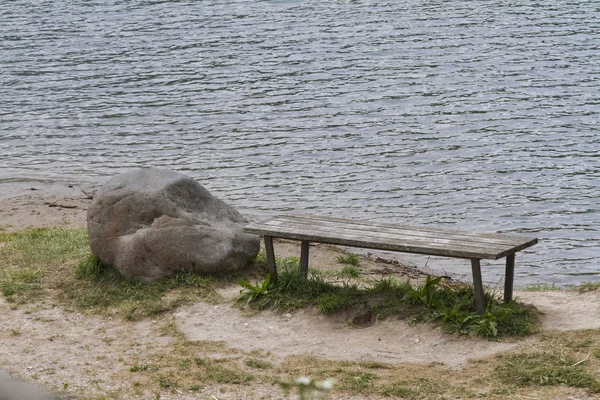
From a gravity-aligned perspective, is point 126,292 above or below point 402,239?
below

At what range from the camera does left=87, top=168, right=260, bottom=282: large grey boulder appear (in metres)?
9.34

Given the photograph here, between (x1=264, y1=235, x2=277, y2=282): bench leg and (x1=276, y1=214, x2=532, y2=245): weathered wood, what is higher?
(x1=276, y1=214, x2=532, y2=245): weathered wood

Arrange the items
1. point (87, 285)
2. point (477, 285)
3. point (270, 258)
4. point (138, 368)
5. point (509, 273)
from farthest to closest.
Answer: point (87, 285), point (270, 258), point (509, 273), point (477, 285), point (138, 368)

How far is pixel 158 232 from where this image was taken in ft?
30.6

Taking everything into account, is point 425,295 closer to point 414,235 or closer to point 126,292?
point 414,235

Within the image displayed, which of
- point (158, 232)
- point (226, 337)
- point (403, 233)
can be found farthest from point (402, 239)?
point (158, 232)

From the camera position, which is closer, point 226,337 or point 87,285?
point 226,337

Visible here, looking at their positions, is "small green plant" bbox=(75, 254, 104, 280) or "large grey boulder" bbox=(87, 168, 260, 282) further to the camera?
"small green plant" bbox=(75, 254, 104, 280)

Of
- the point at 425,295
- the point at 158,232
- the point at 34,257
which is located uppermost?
the point at 158,232

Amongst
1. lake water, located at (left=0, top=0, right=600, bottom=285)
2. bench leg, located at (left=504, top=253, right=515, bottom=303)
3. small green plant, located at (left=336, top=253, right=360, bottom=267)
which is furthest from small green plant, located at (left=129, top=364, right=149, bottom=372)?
lake water, located at (left=0, top=0, right=600, bottom=285)

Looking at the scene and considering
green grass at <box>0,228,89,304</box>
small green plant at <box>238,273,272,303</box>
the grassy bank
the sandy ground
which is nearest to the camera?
the grassy bank

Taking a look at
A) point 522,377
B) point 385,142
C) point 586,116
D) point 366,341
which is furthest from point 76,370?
point 586,116

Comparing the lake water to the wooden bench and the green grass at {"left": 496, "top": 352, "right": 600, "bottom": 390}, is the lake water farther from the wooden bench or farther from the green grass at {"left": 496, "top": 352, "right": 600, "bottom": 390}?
the green grass at {"left": 496, "top": 352, "right": 600, "bottom": 390}

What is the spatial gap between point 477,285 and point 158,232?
3.30m
